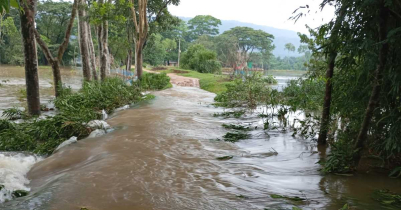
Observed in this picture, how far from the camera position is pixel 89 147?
16.9ft

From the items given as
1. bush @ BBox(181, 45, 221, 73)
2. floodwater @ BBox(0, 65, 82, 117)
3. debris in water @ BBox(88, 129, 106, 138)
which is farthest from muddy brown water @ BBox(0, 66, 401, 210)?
bush @ BBox(181, 45, 221, 73)

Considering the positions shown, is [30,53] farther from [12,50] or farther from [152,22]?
[12,50]

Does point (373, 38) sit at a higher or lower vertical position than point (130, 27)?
lower

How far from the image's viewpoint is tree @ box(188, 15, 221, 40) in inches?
2818

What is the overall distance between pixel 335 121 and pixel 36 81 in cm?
778

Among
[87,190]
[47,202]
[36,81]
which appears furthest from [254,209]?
[36,81]

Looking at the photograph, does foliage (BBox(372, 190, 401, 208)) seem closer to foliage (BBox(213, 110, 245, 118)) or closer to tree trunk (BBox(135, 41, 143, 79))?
foliage (BBox(213, 110, 245, 118))

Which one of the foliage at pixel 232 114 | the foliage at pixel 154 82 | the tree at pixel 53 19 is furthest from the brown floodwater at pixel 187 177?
the tree at pixel 53 19

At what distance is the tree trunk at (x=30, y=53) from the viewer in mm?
7715

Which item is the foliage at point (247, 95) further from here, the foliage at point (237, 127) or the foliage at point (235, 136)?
the foliage at point (235, 136)

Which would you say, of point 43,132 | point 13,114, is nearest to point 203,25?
point 13,114

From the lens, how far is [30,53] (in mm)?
7863

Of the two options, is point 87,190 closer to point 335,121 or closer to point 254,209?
point 254,209

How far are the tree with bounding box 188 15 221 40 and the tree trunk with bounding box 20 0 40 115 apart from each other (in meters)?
66.3
